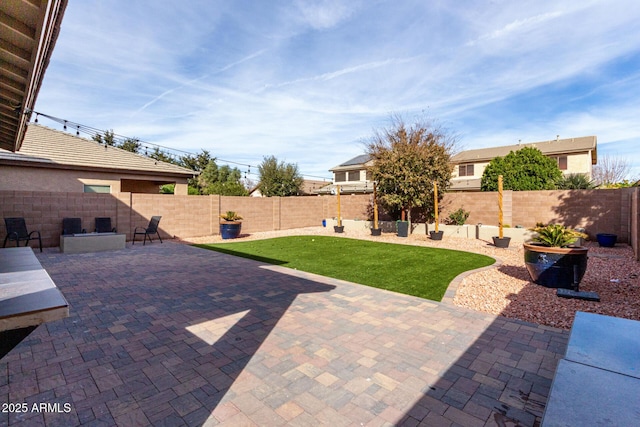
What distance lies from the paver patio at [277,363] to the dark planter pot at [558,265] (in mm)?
2132

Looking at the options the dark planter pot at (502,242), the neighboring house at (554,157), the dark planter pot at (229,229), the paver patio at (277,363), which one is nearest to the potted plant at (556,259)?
the paver patio at (277,363)

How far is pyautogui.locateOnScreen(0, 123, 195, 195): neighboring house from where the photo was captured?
1240 cm

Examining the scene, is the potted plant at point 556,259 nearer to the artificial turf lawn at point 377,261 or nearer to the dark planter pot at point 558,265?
the dark planter pot at point 558,265

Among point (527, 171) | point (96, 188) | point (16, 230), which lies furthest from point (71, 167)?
point (527, 171)

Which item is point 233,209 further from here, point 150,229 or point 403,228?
point 403,228

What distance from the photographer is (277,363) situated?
313 centimetres

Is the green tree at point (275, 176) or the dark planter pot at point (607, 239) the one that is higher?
the green tree at point (275, 176)

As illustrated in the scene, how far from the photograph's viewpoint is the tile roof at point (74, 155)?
12857mm

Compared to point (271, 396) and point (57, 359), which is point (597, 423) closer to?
point (271, 396)

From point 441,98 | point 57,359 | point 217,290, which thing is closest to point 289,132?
point 441,98

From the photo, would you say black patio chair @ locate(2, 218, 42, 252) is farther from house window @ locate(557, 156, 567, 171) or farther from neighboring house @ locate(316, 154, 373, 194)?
house window @ locate(557, 156, 567, 171)

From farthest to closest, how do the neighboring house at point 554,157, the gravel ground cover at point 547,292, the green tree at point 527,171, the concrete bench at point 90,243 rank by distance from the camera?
the neighboring house at point 554,157
the green tree at point 527,171
the concrete bench at point 90,243
the gravel ground cover at point 547,292

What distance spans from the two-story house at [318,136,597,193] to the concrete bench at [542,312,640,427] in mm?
19799

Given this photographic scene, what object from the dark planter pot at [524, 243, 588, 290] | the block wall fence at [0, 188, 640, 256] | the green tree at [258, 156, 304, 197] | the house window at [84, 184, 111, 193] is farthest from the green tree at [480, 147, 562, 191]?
the house window at [84, 184, 111, 193]
